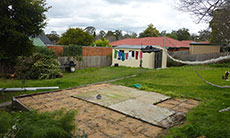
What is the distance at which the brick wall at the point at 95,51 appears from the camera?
56.1ft

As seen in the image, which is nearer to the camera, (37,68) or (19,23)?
(19,23)

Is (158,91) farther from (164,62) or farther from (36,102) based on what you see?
(164,62)

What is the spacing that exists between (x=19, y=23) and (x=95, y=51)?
1199cm

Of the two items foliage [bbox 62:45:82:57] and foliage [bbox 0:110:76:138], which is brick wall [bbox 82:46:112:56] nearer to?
foliage [bbox 62:45:82:57]

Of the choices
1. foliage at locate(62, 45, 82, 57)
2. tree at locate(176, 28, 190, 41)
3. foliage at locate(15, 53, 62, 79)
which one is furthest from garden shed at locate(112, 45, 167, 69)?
tree at locate(176, 28, 190, 41)

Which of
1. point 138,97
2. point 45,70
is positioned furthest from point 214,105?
point 45,70

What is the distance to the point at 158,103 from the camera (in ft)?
19.5

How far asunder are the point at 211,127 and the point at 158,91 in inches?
145

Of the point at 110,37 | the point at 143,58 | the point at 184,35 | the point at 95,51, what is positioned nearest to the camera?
the point at 143,58

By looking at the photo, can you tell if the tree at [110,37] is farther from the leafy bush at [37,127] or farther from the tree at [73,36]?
the leafy bush at [37,127]

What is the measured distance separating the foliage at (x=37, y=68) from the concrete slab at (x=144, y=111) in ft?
23.2

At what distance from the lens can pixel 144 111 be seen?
504cm

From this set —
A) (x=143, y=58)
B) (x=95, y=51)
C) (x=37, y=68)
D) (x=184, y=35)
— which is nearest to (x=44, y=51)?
(x=37, y=68)

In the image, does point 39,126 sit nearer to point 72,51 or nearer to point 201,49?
point 72,51
